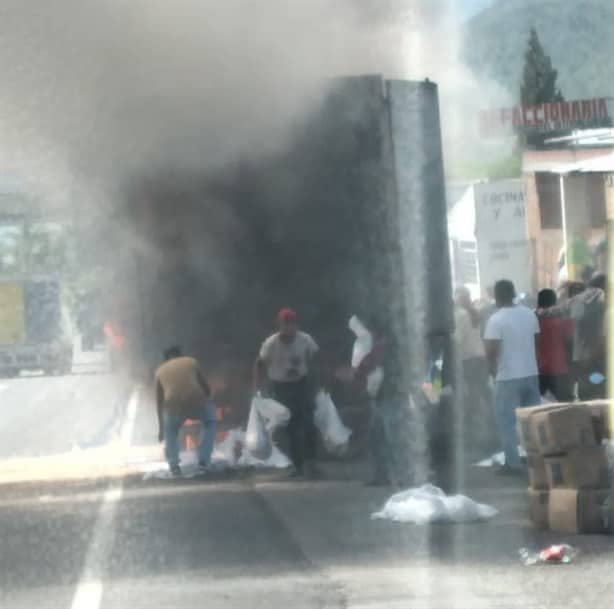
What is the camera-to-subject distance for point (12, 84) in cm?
1923

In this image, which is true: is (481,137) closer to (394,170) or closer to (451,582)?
(394,170)

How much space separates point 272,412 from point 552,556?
570cm

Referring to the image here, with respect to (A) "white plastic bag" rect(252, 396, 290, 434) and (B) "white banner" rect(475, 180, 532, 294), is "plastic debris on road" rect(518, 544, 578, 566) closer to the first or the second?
(A) "white plastic bag" rect(252, 396, 290, 434)

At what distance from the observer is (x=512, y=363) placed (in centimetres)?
1349

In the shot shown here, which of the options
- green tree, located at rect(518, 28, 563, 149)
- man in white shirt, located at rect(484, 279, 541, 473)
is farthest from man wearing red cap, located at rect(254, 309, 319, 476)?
green tree, located at rect(518, 28, 563, 149)

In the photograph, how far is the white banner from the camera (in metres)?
23.7

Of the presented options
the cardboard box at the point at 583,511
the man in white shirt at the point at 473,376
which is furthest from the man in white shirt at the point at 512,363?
the cardboard box at the point at 583,511

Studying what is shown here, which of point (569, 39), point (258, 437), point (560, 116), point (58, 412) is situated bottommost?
point (58, 412)

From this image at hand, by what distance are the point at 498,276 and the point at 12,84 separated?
24.5 ft

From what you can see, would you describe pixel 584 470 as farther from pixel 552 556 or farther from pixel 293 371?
pixel 293 371

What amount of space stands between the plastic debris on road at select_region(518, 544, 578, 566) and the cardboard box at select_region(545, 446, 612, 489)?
32.7 inches

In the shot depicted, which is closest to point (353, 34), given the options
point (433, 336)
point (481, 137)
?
point (433, 336)

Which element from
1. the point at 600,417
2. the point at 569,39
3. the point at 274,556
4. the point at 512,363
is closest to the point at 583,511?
the point at 600,417

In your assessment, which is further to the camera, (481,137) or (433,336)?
(481,137)
